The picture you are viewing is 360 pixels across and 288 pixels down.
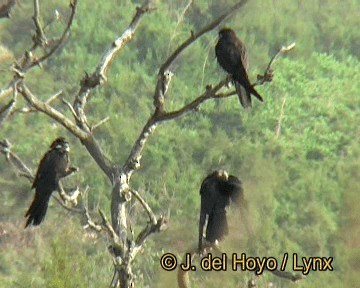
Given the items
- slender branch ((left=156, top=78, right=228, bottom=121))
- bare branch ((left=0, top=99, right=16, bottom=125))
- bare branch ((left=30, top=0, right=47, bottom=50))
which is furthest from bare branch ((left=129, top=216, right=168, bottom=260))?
A: bare branch ((left=30, top=0, right=47, bottom=50))

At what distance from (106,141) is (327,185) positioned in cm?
653

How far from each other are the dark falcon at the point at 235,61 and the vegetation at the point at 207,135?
894 cm

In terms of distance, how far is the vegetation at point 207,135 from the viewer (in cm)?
2742

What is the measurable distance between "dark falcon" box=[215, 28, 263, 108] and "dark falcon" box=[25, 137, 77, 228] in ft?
4.82

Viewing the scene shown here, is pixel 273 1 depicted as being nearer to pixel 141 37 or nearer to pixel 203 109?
pixel 141 37

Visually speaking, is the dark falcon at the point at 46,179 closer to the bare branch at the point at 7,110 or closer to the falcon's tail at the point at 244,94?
the bare branch at the point at 7,110

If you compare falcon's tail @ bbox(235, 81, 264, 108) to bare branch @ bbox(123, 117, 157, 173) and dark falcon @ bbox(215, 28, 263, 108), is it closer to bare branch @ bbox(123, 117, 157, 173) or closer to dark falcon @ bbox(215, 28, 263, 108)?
dark falcon @ bbox(215, 28, 263, 108)

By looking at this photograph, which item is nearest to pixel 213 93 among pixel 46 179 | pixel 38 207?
pixel 46 179

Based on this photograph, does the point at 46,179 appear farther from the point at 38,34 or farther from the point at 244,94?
the point at 244,94

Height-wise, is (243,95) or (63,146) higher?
(243,95)

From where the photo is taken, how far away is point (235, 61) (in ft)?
34.4

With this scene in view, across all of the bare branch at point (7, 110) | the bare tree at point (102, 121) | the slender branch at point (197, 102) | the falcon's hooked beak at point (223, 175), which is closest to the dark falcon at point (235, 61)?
the falcon's hooked beak at point (223, 175)

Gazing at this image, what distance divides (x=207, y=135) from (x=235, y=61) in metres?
28.0

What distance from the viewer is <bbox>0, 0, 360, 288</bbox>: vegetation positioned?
90.0 ft
